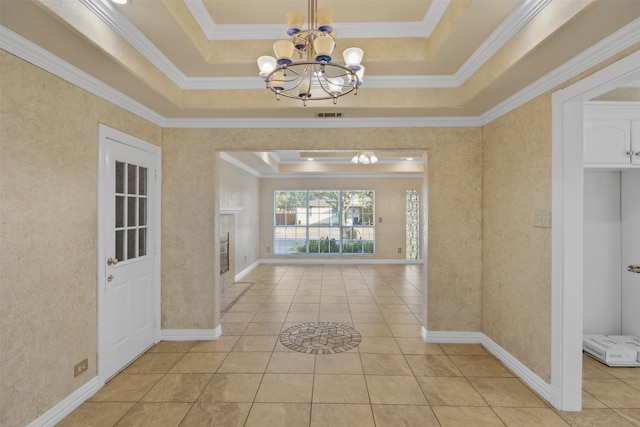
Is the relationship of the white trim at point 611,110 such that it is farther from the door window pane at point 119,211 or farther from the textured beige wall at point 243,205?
the textured beige wall at point 243,205

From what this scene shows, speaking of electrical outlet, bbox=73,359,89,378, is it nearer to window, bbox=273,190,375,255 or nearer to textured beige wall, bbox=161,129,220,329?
textured beige wall, bbox=161,129,220,329

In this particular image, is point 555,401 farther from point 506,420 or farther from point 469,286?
point 469,286

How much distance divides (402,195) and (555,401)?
6.87m

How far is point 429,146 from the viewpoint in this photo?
11.6ft

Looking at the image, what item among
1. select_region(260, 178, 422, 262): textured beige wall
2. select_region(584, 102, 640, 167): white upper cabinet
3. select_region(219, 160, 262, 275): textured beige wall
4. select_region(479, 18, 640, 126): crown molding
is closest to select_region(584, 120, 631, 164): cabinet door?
select_region(584, 102, 640, 167): white upper cabinet

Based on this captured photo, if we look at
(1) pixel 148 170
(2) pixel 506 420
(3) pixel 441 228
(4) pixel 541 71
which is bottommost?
(2) pixel 506 420

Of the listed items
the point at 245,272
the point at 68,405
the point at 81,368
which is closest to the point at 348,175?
the point at 245,272

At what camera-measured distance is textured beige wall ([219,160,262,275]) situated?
6.21 m

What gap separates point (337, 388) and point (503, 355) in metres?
1.72

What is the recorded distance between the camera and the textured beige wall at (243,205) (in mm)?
6207

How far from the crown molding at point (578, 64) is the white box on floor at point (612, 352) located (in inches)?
96.8

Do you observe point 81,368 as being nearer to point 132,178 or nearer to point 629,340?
point 132,178

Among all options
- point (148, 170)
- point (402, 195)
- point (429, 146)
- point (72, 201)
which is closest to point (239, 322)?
Result: point (148, 170)

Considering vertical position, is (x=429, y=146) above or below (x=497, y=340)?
above
